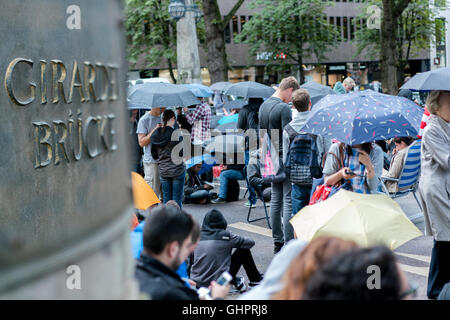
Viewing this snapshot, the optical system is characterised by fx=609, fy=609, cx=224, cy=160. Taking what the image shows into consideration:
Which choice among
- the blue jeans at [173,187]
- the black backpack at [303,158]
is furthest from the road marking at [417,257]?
the blue jeans at [173,187]

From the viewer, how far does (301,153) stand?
6477 millimetres

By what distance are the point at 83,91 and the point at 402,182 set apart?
5.62 m

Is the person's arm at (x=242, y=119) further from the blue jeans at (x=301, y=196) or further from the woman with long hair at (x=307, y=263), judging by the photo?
the woman with long hair at (x=307, y=263)

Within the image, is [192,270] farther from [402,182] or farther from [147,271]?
[402,182]

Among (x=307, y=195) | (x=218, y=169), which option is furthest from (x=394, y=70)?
(x=307, y=195)

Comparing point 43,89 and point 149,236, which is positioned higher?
point 43,89

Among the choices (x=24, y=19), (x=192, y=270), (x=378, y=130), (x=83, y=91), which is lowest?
(x=192, y=270)

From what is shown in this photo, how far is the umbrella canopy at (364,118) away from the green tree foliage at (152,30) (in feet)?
105

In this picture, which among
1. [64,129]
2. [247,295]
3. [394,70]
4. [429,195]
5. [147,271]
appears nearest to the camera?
[247,295]

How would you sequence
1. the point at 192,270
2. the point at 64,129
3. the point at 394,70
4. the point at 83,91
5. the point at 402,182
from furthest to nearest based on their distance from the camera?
the point at 394,70 < the point at 402,182 < the point at 192,270 < the point at 64,129 < the point at 83,91

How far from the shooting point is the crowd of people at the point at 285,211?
1888mm

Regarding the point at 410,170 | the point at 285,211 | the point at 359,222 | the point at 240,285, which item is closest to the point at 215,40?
the point at 410,170

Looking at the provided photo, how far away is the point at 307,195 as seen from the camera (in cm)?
658

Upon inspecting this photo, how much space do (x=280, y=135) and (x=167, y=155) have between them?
6.79ft
